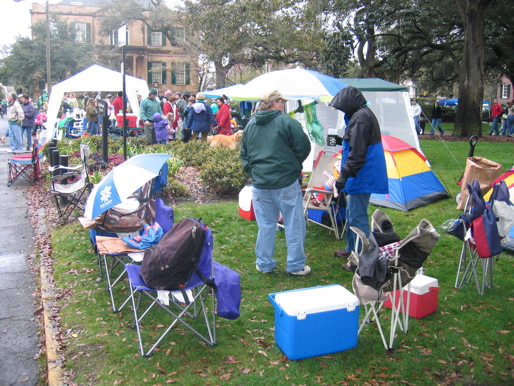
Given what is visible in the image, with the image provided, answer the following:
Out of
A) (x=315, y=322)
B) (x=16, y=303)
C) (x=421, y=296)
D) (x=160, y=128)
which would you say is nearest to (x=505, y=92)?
(x=160, y=128)

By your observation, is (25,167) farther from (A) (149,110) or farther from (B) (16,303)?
(B) (16,303)

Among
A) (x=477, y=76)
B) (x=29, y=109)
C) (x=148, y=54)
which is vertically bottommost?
(x=29, y=109)

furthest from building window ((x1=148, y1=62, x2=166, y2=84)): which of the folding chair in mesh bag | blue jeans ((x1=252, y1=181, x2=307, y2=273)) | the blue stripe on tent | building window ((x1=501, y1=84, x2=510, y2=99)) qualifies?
the folding chair in mesh bag

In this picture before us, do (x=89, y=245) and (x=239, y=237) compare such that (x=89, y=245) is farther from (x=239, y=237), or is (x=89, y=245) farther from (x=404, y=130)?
(x=404, y=130)

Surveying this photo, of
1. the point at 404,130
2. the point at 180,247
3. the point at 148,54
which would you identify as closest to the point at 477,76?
the point at 404,130

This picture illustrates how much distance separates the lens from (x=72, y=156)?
12.4m

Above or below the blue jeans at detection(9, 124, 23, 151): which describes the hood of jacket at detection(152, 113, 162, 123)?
above

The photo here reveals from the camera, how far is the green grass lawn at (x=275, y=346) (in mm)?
3561

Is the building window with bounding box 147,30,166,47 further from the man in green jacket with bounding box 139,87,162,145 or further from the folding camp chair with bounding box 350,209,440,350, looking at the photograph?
the folding camp chair with bounding box 350,209,440,350

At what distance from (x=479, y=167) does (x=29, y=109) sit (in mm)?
13466

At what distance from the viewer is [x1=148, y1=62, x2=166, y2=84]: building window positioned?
47906mm

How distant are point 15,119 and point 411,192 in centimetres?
1270

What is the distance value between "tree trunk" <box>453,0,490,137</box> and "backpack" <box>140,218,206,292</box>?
717 inches

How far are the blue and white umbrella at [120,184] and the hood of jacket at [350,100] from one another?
79.1 inches
